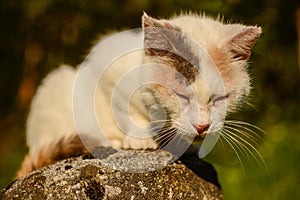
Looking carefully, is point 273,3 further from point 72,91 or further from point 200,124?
point 200,124

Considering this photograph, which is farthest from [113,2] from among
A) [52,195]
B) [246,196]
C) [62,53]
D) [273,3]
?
[52,195]

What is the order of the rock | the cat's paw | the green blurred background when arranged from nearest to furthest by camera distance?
the rock
the cat's paw
the green blurred background

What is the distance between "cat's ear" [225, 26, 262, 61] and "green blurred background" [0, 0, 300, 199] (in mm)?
1349

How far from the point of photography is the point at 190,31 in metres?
2.71

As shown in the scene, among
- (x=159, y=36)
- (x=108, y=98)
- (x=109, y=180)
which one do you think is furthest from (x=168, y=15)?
(x=109, y=180)

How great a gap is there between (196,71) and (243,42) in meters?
0.30

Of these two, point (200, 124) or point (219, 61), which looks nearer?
point (200, 124)

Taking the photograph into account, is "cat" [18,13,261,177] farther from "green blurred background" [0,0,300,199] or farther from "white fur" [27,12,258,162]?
"green blurred background" [0,0,300,199]

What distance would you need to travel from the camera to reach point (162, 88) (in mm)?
2654

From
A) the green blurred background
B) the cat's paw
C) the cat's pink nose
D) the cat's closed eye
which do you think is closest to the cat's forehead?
the cat's closed eye

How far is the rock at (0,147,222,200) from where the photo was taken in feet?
7.70

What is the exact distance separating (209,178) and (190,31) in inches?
29.4

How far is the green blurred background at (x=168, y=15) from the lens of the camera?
446 cm

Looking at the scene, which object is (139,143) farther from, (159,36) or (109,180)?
(159,36)
